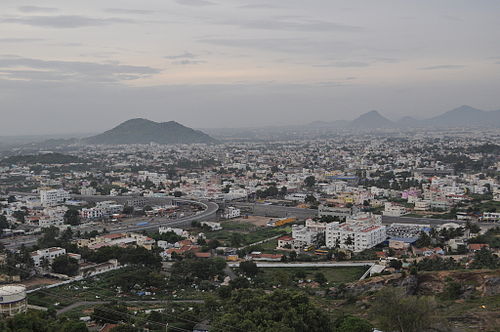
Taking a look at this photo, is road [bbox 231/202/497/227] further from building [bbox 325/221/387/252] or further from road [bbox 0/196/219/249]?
building [bbox 325/221/387/252]

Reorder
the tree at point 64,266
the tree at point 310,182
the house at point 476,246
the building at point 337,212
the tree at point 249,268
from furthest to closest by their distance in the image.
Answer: the tree at point 310,182, the building at point 337,212, the house at point 476,246, the tree at point 64,266, the tree at point 249,268

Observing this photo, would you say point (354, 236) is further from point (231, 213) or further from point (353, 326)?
point (353, 326)


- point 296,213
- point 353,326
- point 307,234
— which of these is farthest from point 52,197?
point 353,326

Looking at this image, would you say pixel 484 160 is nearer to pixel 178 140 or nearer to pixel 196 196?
pixel 196 196

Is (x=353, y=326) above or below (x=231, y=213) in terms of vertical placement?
above

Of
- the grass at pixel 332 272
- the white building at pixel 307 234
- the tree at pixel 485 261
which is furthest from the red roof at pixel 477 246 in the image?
the white building at pixel 307 234

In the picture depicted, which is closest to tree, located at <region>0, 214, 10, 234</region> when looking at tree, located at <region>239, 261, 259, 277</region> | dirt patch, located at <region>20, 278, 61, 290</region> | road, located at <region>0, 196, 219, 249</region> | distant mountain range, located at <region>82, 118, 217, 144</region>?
road, located at <region>0, 196, 219, 249</region>

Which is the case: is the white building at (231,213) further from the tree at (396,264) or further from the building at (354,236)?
the tree at (396,264)
